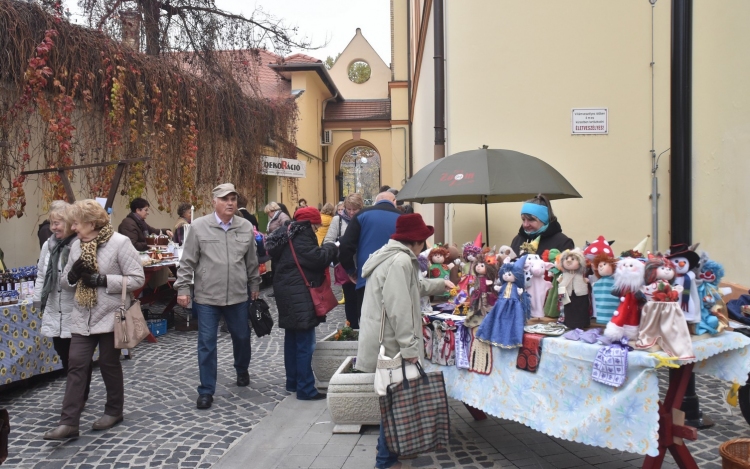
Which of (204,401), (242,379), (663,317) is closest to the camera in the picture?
(663,317)

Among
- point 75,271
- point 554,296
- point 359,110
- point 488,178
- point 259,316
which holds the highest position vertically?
point 359,110

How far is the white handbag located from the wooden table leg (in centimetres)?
134

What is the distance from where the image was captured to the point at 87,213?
4.38 m

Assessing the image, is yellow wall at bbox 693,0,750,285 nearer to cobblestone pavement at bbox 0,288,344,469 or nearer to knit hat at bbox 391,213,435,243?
knit hat at bbox 391,213,435,243

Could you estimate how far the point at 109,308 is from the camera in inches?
174

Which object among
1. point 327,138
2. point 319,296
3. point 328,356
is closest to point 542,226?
point 319,296

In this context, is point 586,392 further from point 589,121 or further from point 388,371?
point 589,121

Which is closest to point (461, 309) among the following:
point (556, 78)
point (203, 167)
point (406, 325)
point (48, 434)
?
point (406, 325)

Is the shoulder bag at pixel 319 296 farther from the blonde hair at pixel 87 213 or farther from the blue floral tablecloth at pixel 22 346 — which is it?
the blue floral tablecloth at pixel 22 346

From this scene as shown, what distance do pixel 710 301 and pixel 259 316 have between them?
3.72 m

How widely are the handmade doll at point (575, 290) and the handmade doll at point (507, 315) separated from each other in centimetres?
27

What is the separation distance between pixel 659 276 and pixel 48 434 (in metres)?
4.19

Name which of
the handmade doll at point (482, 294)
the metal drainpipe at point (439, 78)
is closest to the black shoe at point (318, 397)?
the handmade doll at point (482, 294)

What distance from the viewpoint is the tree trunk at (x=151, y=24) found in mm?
11477
